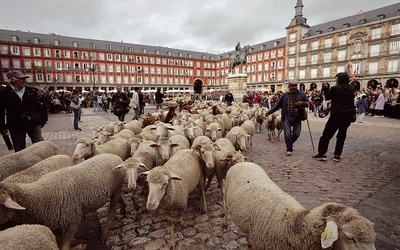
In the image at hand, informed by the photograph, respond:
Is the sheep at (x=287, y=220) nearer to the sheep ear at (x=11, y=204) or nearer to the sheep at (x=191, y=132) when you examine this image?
the sheep ear at (x=11, y=204)

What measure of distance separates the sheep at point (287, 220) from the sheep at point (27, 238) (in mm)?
1929

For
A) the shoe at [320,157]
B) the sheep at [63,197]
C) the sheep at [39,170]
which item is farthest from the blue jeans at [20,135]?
the shoe at [320,157]

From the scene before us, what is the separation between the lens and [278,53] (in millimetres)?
57438

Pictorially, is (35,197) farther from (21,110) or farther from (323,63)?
(323,63)

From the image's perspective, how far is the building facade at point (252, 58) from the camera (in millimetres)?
40000

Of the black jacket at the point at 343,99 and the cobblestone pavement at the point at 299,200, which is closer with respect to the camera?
the cobblestone pavement at the point at 299,200

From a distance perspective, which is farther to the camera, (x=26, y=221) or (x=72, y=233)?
(x=72, y=233)

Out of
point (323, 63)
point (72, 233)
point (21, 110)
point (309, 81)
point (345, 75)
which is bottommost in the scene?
point (72, 233)

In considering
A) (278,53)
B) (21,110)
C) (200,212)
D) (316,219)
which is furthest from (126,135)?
(278,53)

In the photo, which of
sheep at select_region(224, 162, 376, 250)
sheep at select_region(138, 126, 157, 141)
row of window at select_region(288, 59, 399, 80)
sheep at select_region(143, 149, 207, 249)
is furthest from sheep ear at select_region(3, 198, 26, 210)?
row of window at select_region(288, 59, 399, 80)

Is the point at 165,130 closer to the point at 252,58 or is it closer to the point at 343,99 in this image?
the point at 343,99

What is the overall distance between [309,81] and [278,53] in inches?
526

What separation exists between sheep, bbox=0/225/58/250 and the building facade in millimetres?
36960

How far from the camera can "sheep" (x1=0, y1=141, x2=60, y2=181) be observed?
3.43m
